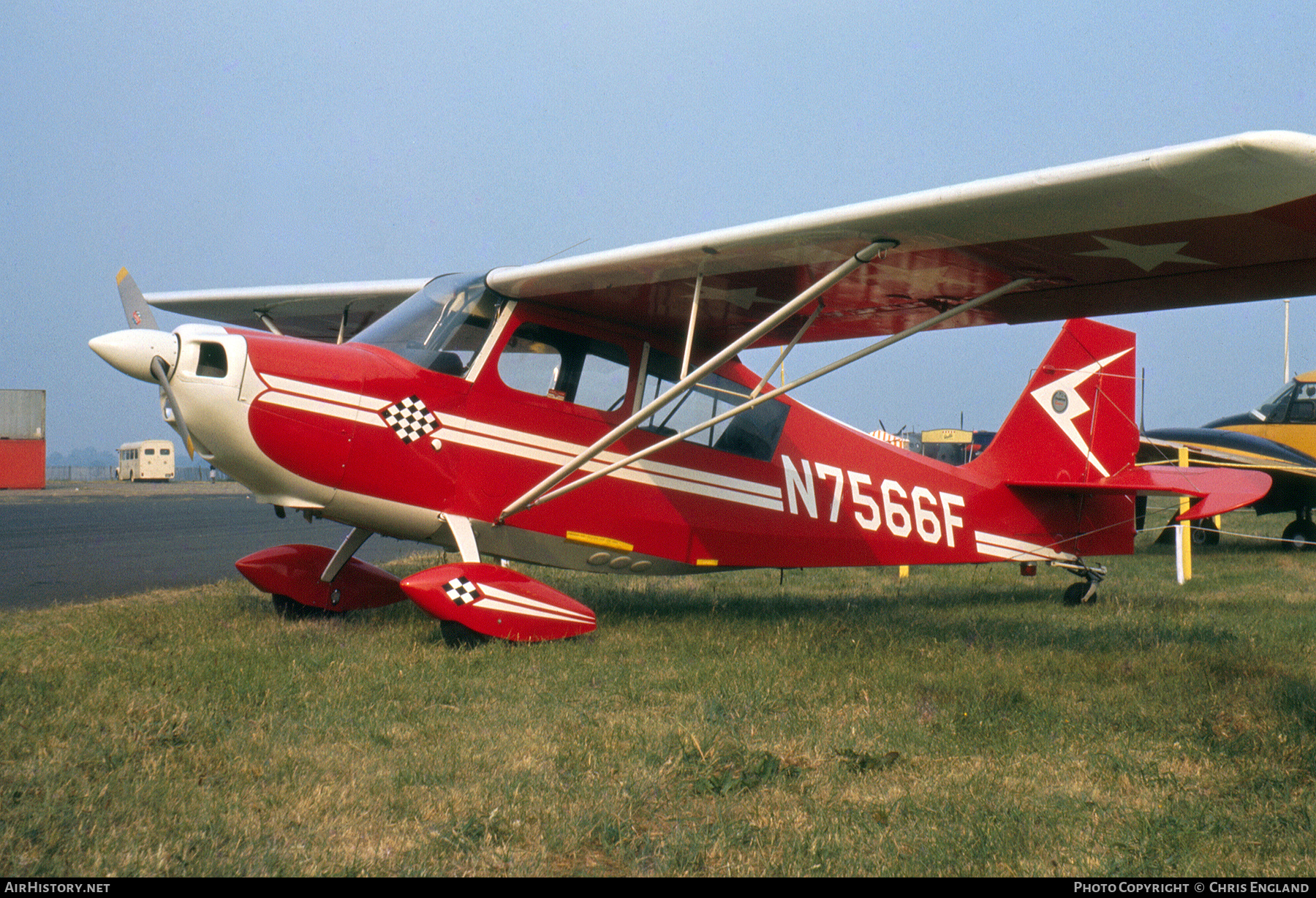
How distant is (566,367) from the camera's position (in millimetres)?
6520

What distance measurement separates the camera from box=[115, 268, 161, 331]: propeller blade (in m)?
5.93

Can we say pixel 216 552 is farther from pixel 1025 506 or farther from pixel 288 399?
pixel 1025 506

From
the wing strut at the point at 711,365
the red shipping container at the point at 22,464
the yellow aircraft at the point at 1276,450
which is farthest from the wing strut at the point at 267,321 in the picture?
the red shipping container at the point at 22,464

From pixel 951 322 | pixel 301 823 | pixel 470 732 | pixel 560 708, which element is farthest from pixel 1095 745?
pixel 951 322

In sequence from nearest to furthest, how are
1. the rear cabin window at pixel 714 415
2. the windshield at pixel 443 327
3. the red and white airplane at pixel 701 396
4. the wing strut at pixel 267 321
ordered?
the red and white airplane at pixel 701 396 → the windshield at pixel 443 327 → the rear cabin window at pixel 714 415 → the wing strut at pixel 267 321

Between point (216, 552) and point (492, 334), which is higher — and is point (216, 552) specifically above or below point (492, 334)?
below

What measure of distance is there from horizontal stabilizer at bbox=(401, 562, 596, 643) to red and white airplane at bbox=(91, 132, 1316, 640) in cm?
2

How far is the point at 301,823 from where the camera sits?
111 inches

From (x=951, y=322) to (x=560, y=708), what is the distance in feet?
14.6

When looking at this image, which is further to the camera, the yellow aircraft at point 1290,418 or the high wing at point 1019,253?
the yellow aircraft at point 1290,418

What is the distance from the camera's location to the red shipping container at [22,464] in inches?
1682

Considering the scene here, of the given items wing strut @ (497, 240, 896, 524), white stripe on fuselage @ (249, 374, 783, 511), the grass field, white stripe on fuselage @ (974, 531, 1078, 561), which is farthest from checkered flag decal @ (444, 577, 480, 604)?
white stripe on fuselage @ (974, 531, 1078, 561)

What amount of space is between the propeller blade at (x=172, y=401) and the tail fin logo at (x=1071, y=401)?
7402mm

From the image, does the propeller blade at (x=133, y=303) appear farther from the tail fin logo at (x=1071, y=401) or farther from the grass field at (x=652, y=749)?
the tail fin logo at (x=1071, y=401)
